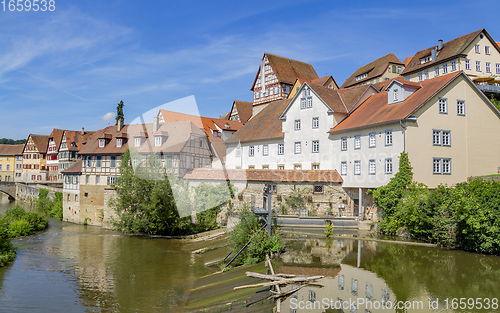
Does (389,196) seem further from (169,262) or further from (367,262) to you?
(169,262)

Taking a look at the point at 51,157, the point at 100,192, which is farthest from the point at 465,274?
the point at 51,157

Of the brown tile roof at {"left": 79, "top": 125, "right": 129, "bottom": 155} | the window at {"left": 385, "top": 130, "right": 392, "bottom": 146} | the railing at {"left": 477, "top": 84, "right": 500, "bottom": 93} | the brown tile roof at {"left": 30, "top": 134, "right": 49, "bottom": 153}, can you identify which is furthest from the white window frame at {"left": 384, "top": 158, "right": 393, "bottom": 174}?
the brown tile roof at {"left": 30, "top": 134, "right": 49, "bottom": 153}

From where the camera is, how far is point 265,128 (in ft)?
114

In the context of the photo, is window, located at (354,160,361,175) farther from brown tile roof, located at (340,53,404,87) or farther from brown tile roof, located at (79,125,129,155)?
brown tile roof, located at (340,53,404,87)

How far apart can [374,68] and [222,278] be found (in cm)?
4537

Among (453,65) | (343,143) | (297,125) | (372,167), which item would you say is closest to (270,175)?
(297,125)

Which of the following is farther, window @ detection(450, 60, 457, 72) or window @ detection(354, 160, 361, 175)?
window @ detection(450, 60, 457, 72)

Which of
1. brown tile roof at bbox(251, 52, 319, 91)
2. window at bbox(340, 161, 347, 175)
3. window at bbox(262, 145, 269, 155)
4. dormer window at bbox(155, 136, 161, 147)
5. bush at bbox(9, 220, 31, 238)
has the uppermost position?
brown tile roof at bbox(251, 52, 319, 91)

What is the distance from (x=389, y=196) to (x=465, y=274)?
8.29 m

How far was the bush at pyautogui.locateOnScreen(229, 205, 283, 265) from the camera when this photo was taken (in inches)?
662

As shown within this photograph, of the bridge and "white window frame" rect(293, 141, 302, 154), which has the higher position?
"white window frame" rect(293, 141, 302, 154)

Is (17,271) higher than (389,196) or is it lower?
lower

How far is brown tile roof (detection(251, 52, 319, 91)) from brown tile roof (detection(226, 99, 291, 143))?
8.38m

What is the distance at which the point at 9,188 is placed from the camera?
202 feet
